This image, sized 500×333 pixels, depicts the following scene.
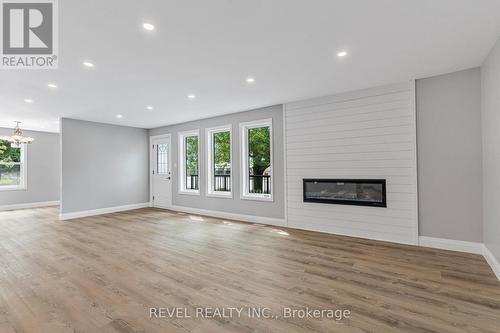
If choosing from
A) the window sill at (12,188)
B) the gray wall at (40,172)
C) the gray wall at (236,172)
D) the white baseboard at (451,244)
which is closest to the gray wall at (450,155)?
the white baseboard at (451,244)

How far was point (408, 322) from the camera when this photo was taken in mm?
1951

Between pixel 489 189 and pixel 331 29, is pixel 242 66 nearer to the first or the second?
pixel 331 29

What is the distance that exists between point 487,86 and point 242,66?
10.5ft

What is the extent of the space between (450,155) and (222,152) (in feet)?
15.6

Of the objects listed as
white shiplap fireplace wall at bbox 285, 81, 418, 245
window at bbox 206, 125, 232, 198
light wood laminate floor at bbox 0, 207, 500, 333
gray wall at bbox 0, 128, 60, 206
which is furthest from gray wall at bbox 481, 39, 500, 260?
gray wall at bbox 0, 128, 60, 206

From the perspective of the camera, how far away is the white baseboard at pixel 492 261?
2.76 metres

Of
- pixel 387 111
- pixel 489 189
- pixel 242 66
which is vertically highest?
pixel 242 66

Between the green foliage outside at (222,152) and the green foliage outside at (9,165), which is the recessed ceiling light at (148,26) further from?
the green foliage outside at (9,165)

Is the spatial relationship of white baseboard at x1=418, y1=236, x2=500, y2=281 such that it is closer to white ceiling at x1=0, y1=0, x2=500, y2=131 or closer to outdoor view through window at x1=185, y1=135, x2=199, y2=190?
white ceiling at x1=0, y1=0, x2=500, y2=131

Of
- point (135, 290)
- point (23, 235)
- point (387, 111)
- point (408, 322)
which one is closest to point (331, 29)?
point (387, 111)

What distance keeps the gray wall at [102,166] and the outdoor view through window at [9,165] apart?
343cm

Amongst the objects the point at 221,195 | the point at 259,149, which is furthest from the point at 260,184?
the point at 221,195

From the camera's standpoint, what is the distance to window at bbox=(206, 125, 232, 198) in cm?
646

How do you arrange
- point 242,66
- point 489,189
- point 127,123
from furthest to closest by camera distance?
point 127,123, point 242,66, point 489,189
